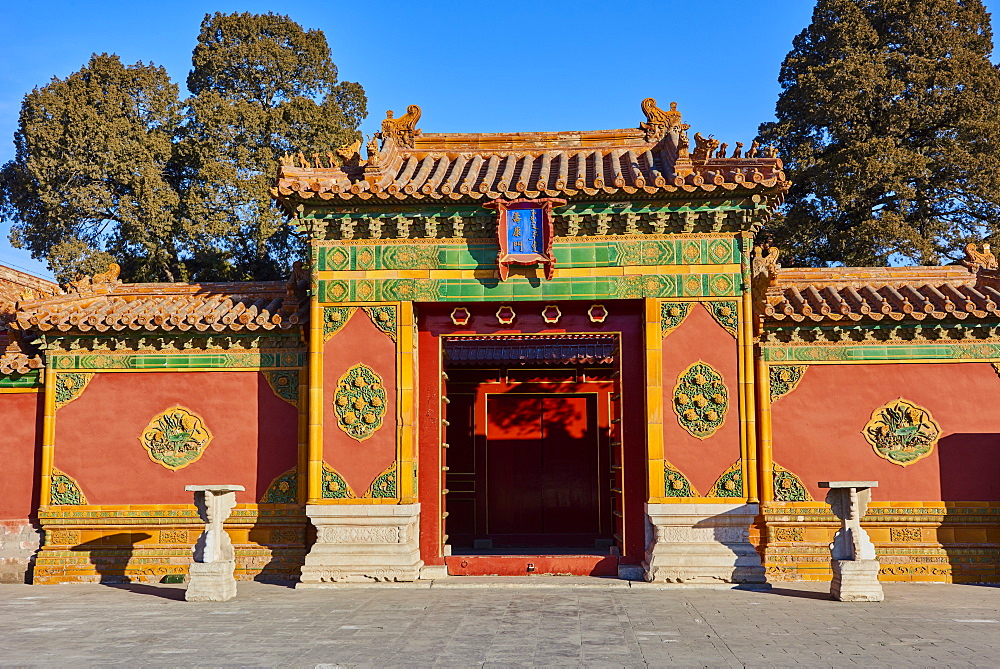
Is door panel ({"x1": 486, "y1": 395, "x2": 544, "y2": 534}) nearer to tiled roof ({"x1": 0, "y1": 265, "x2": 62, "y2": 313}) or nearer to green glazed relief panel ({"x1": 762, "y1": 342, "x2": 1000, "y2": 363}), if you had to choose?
green glazed relief panel ({"x1": 762, "y1": 342, "x2": 1000, "y2": 363})

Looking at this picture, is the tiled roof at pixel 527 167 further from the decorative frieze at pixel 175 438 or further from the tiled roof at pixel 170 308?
the decorative frieze at pixel 175 438

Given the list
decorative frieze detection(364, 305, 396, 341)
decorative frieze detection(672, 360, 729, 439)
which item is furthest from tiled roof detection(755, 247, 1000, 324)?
decorative frieze detection(364, 305, 396, 341)

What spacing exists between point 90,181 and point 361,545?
15.7 metres

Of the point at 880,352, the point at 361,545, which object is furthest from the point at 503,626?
the point at 880,352

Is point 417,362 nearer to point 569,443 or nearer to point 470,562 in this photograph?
point 470,562

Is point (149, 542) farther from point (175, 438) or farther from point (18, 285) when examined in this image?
point (18, 285)

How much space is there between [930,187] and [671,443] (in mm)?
13253

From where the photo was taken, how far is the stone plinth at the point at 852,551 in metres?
9.41

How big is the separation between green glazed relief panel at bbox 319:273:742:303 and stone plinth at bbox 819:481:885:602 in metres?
2.67

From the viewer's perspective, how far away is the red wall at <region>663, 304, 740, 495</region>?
35.1ft

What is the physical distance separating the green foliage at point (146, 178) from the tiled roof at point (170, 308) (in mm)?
9845

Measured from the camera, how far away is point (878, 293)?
11.9 metres

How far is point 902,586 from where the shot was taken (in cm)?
1053

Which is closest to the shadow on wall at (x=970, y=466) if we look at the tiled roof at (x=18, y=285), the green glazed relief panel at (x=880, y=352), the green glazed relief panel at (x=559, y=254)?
the green glazed relief panel at (x=880, y=352)
